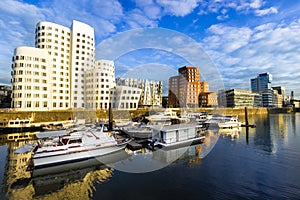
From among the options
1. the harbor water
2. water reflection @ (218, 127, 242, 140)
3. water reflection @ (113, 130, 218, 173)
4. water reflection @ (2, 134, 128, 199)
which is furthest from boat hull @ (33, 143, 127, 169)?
water reflection @ (218, 127, 242, 140)

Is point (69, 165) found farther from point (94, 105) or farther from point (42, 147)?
point (94, 105)

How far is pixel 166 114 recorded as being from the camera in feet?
155

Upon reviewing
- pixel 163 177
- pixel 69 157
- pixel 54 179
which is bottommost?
pixel 54 179

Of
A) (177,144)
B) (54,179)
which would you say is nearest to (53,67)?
(54,179)

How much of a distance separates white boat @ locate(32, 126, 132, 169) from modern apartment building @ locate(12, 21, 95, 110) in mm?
32543

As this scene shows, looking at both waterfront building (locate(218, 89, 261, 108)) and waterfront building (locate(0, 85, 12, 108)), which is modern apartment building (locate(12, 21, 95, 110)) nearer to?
waterfront building (locate(0, 85, 12, 108))

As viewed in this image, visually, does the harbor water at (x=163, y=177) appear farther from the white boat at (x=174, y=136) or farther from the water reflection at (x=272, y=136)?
the water reflection at (x=272, y=136)

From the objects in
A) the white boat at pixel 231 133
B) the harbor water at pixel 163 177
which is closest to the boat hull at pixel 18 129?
the harbor water at pixel 163 177

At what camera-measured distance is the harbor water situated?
9.90m

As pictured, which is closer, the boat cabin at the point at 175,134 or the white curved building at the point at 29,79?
the boat cabin at the point at 175,134

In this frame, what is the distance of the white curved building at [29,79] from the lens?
4056 cm

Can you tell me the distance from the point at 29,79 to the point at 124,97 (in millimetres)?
24705

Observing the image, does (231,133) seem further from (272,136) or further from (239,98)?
(239,98)

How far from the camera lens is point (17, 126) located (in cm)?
3334
